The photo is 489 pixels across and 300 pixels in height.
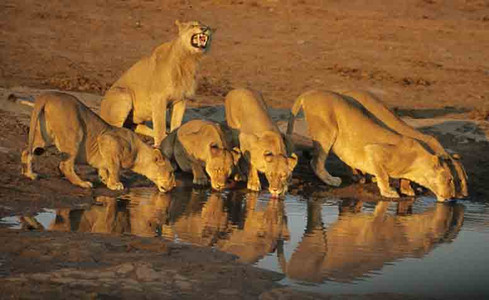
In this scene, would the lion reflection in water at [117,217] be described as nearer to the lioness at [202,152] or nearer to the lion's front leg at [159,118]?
the lioness at [202,152]

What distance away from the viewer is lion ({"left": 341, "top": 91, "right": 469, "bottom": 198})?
41.1ft

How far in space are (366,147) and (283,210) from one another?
235 centimetres

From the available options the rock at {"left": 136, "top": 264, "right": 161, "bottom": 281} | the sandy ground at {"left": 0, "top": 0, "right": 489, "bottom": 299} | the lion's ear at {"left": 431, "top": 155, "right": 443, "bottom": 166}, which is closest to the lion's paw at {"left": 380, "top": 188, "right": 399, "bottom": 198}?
the sandy ground at {"left": 0, "top": 0, "right": 489, "bottom": 299}

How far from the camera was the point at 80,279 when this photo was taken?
22.5 ft

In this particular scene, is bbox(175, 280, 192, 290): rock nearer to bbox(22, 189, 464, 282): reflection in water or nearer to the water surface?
the water surface

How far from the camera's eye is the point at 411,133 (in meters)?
13.3

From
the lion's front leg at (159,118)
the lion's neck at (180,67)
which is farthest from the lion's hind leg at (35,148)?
the lion's neck at (180,67)

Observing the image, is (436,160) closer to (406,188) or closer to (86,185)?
(406,188)

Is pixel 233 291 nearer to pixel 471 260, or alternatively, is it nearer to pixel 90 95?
pixel 471 260

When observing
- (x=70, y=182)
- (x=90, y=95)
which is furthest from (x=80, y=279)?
(x=90, y=95)

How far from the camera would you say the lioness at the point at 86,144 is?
1101 cm

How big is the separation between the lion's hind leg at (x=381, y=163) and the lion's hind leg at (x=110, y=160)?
3.24 metres

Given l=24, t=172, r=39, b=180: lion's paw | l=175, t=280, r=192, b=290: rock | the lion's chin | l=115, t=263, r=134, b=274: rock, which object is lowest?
l=175, t=280, r=192, b=290: rock

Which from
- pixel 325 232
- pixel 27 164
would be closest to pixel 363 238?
pixel 325 232
